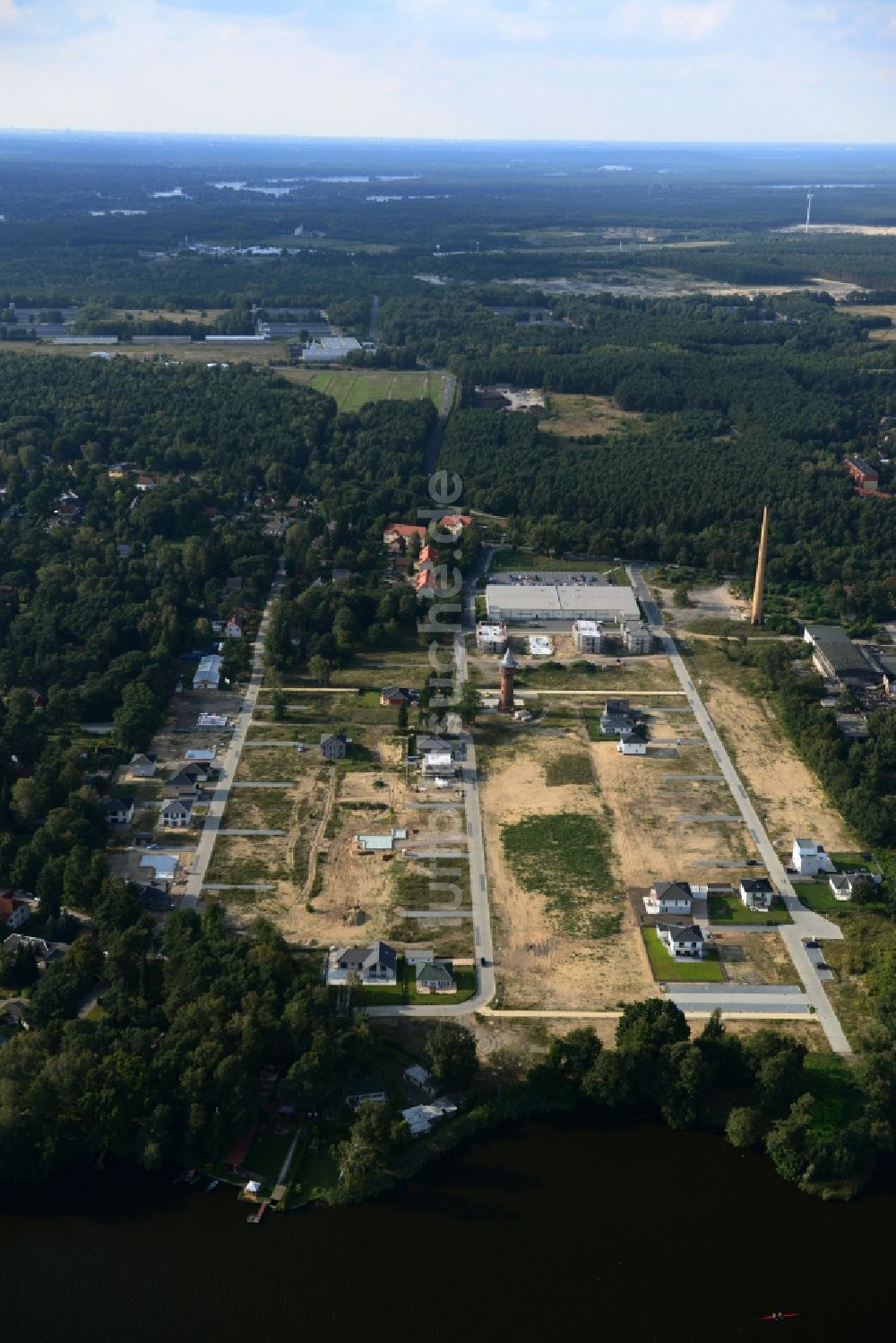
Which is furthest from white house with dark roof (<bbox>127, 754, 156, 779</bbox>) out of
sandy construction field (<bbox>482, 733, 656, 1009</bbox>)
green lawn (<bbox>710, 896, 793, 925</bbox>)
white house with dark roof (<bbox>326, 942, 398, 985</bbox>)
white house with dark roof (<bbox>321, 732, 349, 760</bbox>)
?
green lawn (<bbox>710, 896, 793, 925</bbox>)

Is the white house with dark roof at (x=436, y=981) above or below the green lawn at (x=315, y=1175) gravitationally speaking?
above

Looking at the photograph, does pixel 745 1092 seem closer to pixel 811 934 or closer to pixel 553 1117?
pixel 553 1117

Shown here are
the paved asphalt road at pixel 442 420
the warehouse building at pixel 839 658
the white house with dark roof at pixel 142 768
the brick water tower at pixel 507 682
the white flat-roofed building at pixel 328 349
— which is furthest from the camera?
the white flat-roofed building at pixel 328 349

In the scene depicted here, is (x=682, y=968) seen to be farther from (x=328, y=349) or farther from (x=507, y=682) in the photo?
(x=328, y=349)

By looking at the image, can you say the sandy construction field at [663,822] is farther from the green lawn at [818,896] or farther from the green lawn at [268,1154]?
the green lawn at [268,1154]

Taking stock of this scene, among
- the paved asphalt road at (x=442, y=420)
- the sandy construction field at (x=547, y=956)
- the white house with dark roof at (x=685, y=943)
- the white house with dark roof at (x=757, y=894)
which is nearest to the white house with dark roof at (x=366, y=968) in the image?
the sandy construction field at (x=547, y=956)
